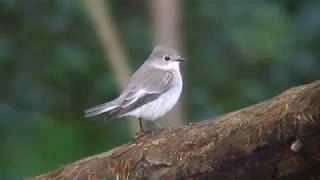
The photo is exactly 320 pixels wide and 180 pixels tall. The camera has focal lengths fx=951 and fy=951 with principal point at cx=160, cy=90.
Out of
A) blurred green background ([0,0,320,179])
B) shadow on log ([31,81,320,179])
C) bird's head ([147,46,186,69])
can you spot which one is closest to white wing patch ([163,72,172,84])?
bird's head ([147,46,186,69])

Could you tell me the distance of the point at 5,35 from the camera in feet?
35.4

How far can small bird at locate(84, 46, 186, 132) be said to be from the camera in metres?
6.34

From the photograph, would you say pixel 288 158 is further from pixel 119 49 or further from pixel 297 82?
pixel 297 82

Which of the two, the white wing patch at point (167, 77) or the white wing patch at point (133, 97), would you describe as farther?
the white wing patch at point (167, 77)

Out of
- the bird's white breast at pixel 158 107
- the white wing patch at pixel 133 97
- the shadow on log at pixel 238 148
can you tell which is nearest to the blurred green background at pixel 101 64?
the bird's white breast at pixel 158 107

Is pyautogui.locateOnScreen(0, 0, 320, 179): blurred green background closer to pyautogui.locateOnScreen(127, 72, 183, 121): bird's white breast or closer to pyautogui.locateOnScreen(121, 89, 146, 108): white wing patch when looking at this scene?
pyautogui.locateOnScreen(127, 72, 183, 121): bird's white breast

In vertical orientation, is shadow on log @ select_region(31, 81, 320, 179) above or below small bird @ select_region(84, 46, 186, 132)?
above

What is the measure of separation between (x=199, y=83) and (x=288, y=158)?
21.5 ft

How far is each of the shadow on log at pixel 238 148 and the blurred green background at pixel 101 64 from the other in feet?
17.4

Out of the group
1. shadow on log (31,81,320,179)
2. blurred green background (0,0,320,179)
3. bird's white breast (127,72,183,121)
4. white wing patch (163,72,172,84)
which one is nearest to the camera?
shadow on log (31,81,320,179)

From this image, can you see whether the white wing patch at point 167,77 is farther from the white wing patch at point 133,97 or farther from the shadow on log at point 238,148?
the shadow on log at point 238,148

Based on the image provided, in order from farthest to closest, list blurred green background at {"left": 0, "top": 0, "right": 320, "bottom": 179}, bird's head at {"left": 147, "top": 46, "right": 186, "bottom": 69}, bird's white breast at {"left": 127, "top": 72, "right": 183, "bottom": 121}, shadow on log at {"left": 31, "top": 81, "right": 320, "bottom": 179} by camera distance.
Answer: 1. blurred green background at {"left": 0, "top": 0, "right": 320, "bottom": 179}
2. bird's head at {"left": 147, "top": 46, "right": 186, "bottom": 69}
3. bird's white breast at {"left": 127, "top": 72, "right": 183, "bottom": 121}
4. shadow on log at {"left": 31, "top": 81, "right": 320, "bottom": 179}

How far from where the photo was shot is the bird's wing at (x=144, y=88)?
633 cm

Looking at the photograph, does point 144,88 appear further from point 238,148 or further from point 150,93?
point 238,148
